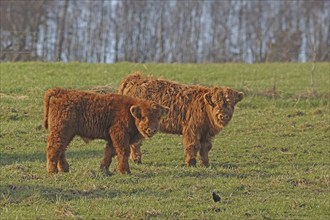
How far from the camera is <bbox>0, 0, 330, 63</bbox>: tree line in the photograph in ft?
235

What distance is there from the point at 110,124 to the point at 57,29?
195 feet

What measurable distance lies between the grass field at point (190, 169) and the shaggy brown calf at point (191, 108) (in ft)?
1.71

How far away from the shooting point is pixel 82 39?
74.8 metres

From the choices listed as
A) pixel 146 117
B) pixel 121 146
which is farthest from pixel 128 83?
pixel 121 146

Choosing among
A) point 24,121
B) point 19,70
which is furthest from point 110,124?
point 19,70

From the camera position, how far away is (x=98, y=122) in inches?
496

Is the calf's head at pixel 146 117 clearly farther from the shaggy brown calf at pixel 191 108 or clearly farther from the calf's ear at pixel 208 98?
the calf's ear at pixel 208 98

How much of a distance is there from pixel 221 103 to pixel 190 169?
158 centimetres

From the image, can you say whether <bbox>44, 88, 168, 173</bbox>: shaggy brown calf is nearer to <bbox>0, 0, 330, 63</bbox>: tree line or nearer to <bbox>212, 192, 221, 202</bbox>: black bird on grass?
<bbox>212, 192, 221, 202</bbox>: black bird on grass

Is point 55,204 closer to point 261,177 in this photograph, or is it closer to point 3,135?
point 261,177

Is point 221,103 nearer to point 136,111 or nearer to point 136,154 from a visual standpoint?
point 136,154

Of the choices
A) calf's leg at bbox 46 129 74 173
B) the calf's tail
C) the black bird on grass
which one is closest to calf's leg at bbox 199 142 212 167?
the calf's tail

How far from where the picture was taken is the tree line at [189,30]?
235 ft

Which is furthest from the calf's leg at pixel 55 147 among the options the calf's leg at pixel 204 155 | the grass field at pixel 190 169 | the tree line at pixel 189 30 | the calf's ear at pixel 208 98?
the tree line at pixel 189 30
